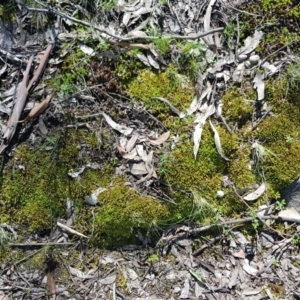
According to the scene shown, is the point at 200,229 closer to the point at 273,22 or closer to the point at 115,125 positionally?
the point at 115,125

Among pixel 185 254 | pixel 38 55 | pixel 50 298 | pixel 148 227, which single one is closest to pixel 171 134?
pixel 148 227

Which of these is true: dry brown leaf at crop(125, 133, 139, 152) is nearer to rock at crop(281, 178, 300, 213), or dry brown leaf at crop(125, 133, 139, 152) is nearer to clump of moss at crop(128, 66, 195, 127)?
clump of moss at crop(128, 66, 195, 127)

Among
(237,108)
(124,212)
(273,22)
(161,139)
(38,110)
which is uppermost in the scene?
(273,22)

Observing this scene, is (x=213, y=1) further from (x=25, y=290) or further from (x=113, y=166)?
(x=25, y=290)

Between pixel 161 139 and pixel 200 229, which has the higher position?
pixel 161 139

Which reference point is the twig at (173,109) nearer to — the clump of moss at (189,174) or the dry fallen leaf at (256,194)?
the clump of moss at (189,174)

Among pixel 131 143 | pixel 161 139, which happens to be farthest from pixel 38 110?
pixel 161 139
